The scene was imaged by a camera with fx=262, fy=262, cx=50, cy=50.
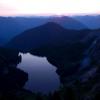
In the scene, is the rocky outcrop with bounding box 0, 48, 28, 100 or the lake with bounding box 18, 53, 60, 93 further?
the rocky outcrop with bounding box 0, 48, 28, 100

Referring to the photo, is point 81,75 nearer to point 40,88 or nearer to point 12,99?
point 40,88

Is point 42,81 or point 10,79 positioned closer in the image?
point 42,81

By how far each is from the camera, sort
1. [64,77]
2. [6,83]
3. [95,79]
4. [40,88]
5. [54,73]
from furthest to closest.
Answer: [54,73]
[64,77]
[6,83]
[40,88]
[95,79]

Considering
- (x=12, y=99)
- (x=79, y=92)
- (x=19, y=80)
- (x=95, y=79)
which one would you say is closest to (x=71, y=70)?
(x=19, y=80)

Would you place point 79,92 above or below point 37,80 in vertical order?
above

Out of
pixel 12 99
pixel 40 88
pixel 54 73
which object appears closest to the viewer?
pixel 12 99

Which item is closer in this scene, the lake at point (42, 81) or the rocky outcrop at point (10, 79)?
the lake at point (42, 81)

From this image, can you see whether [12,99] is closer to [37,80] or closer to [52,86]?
[52,86]

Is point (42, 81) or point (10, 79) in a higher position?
point (42, 81)

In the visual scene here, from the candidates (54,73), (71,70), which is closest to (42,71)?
(54,73)

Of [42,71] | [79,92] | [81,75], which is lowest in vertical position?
[42,71]

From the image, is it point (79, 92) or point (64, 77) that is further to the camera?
point (64, 77)
